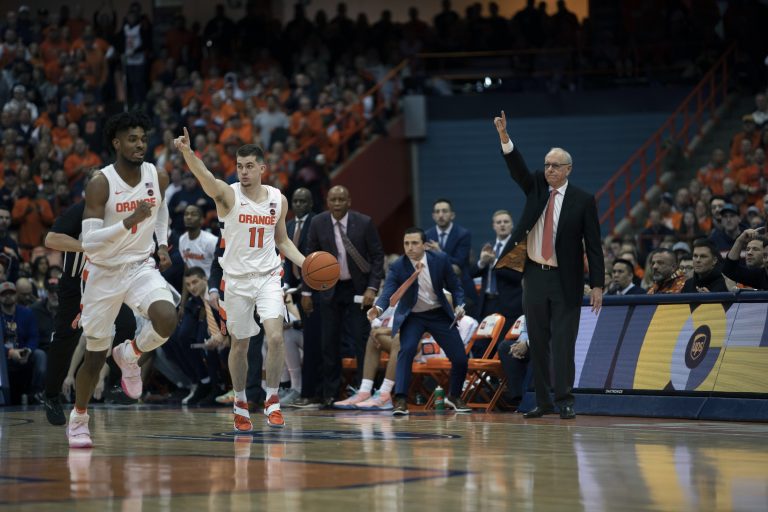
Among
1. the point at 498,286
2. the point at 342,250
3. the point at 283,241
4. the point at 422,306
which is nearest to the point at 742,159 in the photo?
the point at 498,286

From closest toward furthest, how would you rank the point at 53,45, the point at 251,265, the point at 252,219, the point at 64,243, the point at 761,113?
the point at 64,243 → the point at 251,265 → the point at 252,219 → the point at 761,113 → the point at 53,45

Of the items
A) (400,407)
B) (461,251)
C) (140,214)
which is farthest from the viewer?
(461,251)

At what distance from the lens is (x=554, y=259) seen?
467 inches

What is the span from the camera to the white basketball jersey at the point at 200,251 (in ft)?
56.9

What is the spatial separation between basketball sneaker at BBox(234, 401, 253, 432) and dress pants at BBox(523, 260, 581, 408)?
299cm

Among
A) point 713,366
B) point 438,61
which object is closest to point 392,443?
point 713,366

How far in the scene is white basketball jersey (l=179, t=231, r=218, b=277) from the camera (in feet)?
56.9

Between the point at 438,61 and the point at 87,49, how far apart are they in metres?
7.65

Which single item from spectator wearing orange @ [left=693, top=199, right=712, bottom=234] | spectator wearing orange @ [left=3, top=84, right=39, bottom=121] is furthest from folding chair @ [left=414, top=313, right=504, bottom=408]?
A: spectator wearing orange @ [left=3, top=84, right=39, bottom=121]

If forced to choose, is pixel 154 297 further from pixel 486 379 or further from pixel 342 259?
pixel 486 379

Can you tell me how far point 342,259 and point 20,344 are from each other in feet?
16.4

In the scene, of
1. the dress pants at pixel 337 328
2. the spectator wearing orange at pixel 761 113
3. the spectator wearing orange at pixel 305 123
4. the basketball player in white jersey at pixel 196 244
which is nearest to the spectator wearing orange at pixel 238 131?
the spectator wearing orange at pixel 305 123

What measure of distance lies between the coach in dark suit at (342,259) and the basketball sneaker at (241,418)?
14.3ft

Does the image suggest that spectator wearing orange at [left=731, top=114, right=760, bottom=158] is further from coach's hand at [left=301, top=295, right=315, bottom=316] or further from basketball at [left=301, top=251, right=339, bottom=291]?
basketball at [left=301, top=251, right=339, bottom=291]
